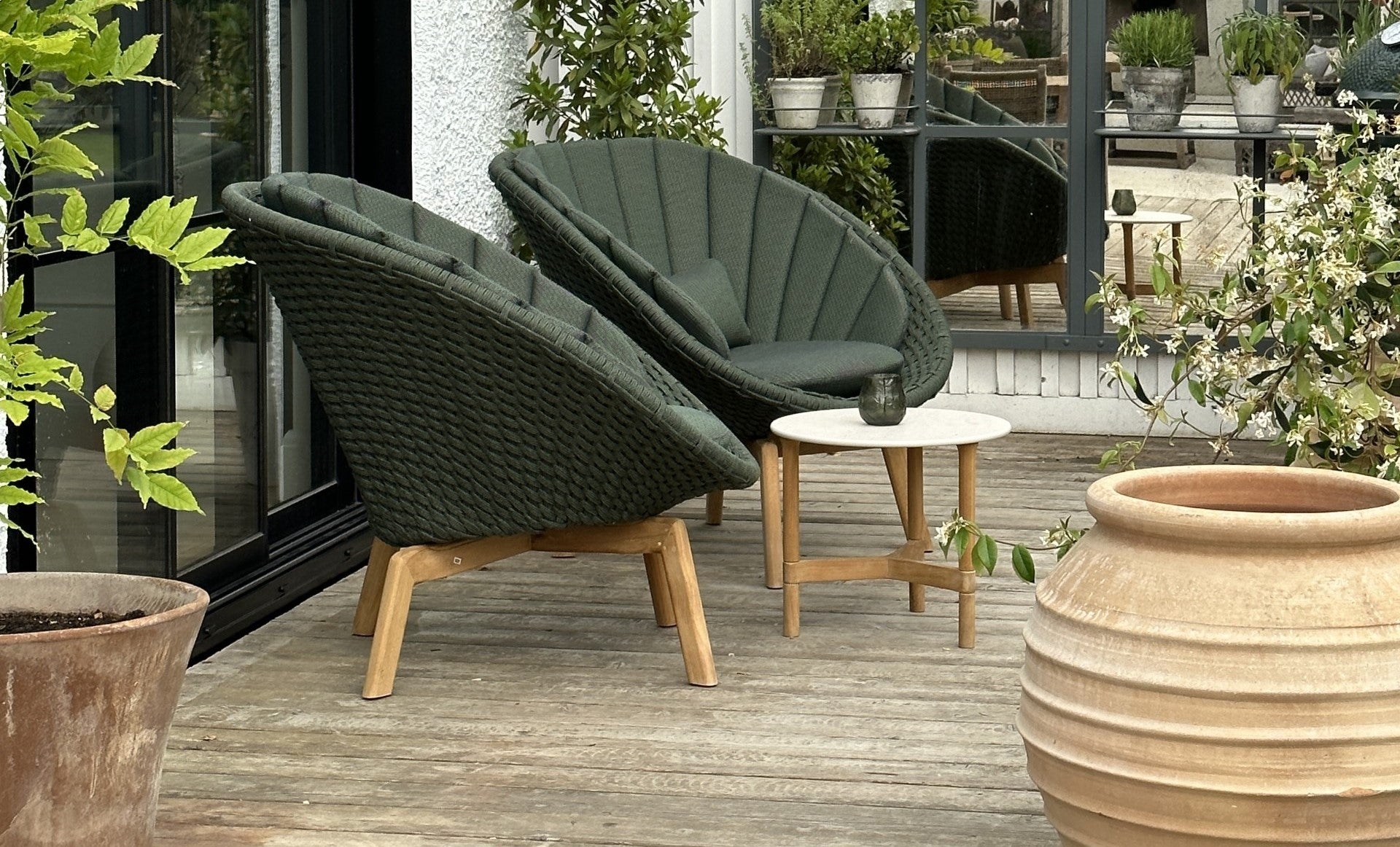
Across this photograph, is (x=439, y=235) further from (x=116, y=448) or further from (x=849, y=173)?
(x=849, y=173)

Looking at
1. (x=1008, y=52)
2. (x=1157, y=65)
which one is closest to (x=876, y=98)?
(x=1008, y=52)

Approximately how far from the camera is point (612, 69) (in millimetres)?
5172

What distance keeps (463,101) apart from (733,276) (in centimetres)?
86

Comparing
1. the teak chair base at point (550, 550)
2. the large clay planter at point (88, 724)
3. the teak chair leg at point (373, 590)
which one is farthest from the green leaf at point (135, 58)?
the teak chair leg at point (373, 590)

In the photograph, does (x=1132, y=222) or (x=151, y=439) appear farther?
(x=1132, y=222)

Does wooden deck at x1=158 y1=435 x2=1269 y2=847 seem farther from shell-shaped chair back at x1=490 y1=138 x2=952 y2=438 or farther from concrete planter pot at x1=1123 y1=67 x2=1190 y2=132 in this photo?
concrete planter pot at x1=1123 y1=67 x2=1190 y2=132

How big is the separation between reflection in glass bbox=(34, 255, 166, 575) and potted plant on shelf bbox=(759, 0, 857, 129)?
2934 mm

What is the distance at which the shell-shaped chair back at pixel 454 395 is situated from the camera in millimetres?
3090

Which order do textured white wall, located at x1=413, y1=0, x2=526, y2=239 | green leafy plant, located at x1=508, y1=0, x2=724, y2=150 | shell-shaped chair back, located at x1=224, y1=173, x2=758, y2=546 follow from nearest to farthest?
shell-shaped chair back, located at x1=224, y1=173, x2=758, y2=546 < textured white wall, located at x1=413, y1=0, x2=526, y2=239 < green leafy plant, located at x1=508, y1=0, x2=724, y2=150

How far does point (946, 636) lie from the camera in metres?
3.68

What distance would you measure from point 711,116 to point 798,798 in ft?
10.1

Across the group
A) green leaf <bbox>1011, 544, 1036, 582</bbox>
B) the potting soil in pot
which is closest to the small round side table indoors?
green leaf <bbox>1011, 544, 1036, 582</bbox>

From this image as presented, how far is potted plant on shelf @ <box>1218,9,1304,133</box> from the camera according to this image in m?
5.46

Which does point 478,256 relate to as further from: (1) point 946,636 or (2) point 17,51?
(2) point 17,51
